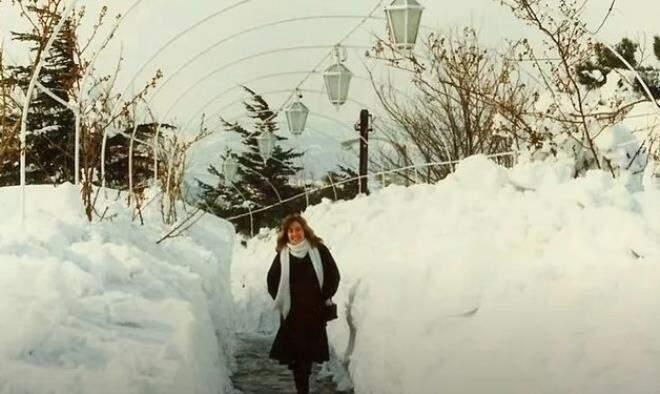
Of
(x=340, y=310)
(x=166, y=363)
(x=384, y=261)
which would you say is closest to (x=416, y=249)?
(x=384, y=261)

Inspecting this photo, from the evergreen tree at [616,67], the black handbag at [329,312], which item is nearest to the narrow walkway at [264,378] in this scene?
the black handbag at [329,312]

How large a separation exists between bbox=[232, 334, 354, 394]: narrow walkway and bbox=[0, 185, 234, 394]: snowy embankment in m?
0.43

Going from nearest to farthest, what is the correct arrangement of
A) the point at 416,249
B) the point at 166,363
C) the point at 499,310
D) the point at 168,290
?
1. the point at 166,363
2. the point at 499,310
3. the point at 168,290
4. the point at 416,249

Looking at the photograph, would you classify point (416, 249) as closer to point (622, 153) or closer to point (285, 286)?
point (285, 286)

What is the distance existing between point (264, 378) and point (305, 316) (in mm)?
1664

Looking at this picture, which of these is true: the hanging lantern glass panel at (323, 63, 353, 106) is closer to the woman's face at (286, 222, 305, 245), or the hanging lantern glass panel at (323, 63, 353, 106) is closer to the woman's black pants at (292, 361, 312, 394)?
the woman's face at (286, 222, 305, 245)

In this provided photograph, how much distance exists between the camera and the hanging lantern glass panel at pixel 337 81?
13695 mm

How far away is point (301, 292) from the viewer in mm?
7789

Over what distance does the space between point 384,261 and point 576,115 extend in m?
2.93

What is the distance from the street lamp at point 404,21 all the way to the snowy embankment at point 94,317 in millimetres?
3351

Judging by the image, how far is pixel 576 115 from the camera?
32.7 feet

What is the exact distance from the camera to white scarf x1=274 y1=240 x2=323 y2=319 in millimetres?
7824

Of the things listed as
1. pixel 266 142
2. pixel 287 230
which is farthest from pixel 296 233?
pixel 266 142

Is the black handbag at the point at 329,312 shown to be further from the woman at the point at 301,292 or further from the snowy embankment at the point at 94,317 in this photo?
the snowy embankment at the point at 94,317
